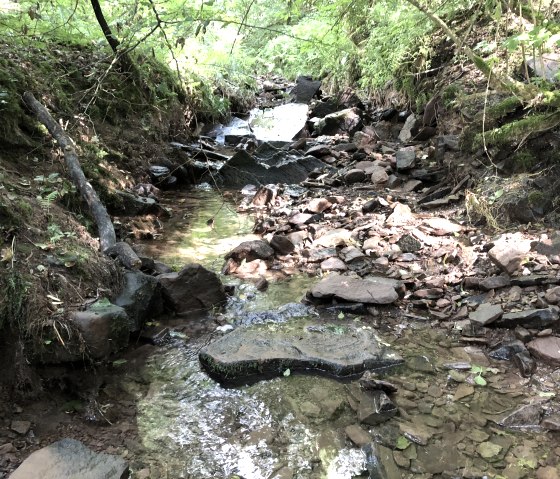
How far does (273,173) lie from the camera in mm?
9656

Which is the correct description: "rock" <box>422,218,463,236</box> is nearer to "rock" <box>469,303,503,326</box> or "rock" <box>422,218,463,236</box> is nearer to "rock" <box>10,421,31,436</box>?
"rock" <box>469,303,503,326</box>

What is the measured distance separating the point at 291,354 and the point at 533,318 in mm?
2108

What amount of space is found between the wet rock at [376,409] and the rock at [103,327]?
2.01 m

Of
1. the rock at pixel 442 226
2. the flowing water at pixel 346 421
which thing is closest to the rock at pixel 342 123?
the rock at pixel 442 226

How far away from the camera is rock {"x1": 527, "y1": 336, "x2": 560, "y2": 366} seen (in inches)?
139

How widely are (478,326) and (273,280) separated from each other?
234 centimetres

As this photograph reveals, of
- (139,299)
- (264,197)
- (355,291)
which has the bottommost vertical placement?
(355,291)

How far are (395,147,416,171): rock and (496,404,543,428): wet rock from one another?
565 centimetres

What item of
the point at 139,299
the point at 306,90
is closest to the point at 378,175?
the point at 139,299

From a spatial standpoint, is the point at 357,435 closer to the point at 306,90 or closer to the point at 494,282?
the point at 494,282

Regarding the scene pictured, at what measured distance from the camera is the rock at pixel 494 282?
14.5ft

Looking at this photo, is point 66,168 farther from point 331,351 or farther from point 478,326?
point 478,326

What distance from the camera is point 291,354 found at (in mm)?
3832

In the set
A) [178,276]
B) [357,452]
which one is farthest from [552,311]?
[178,276]
